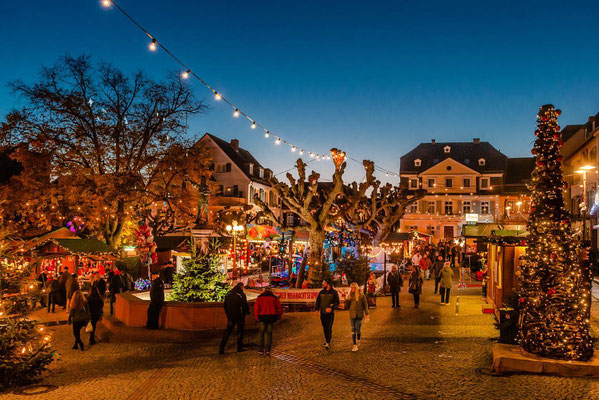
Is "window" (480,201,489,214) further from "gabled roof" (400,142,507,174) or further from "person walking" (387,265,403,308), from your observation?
"person walking" (387,265,403,308)

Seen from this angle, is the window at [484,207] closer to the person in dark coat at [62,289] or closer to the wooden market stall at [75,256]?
the wooden market stall at [75,256]

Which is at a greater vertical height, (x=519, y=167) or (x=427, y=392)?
(x=519, y=167)

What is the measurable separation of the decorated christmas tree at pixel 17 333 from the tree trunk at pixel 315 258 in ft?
38.7

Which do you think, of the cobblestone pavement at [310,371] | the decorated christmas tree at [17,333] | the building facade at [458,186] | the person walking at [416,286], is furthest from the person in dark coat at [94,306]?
the building facade at [458,186]

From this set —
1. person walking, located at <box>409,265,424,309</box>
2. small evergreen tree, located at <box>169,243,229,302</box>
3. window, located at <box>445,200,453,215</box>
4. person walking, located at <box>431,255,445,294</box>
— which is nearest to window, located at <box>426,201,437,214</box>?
window, located at <box>445,200,453,215</box>

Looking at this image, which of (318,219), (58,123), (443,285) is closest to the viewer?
(443,285)

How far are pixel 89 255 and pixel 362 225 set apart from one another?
12002mm

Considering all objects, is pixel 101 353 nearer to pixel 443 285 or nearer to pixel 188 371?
pixel 188 371

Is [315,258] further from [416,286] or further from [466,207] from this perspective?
[466,207]

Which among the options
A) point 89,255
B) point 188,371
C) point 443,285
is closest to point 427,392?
point 188,371

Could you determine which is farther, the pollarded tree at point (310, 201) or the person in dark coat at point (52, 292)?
the pollarded tree at point (310, 201)

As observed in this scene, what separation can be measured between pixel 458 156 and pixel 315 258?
49.5 metres

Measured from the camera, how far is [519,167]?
62562 mm

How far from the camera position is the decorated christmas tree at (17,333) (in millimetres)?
8383
